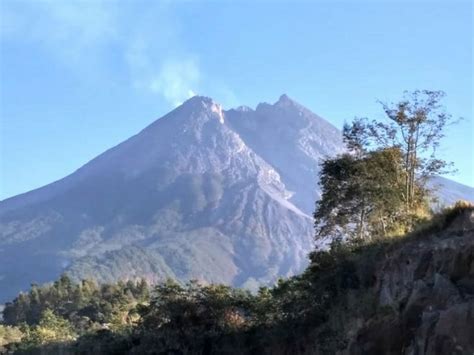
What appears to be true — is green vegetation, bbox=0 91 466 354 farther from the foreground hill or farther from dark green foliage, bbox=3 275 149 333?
dark green foliage, bbox=3 275 149 333

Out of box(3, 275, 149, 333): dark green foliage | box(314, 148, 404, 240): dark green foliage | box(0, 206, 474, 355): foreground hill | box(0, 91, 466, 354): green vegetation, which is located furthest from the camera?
box(3, 275, 149, 333): dark green foliage

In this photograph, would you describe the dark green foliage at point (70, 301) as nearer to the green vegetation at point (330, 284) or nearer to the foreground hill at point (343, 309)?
the foreground hill at point (343, 309)

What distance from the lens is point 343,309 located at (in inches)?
539

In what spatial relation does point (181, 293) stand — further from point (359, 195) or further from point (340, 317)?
point (340, 317)

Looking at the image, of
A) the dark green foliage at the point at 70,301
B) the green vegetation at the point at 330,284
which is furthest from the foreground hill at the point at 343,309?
the dark green foliage at the point at 70,301

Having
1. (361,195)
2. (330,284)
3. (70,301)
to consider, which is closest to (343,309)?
(330,284)

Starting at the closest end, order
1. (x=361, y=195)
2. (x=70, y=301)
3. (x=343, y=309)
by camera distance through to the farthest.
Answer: (x=343, y=309) < (x=361, y=195) < (x=70, y=301)

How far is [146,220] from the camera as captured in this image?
194 meters

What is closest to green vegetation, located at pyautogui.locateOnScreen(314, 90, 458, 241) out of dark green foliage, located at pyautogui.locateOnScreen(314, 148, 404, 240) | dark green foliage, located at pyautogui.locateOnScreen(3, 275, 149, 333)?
dark green foliage, located at pyautogui.locateOnScreen(314, 148, 404, 240)

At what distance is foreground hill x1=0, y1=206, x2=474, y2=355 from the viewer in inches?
371

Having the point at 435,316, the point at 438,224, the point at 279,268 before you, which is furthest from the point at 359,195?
the point at 279,268

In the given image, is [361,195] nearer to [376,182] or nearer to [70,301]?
[376,182]

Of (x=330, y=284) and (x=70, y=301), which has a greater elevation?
(x=70, y=301)

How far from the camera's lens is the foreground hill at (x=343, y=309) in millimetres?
9414
